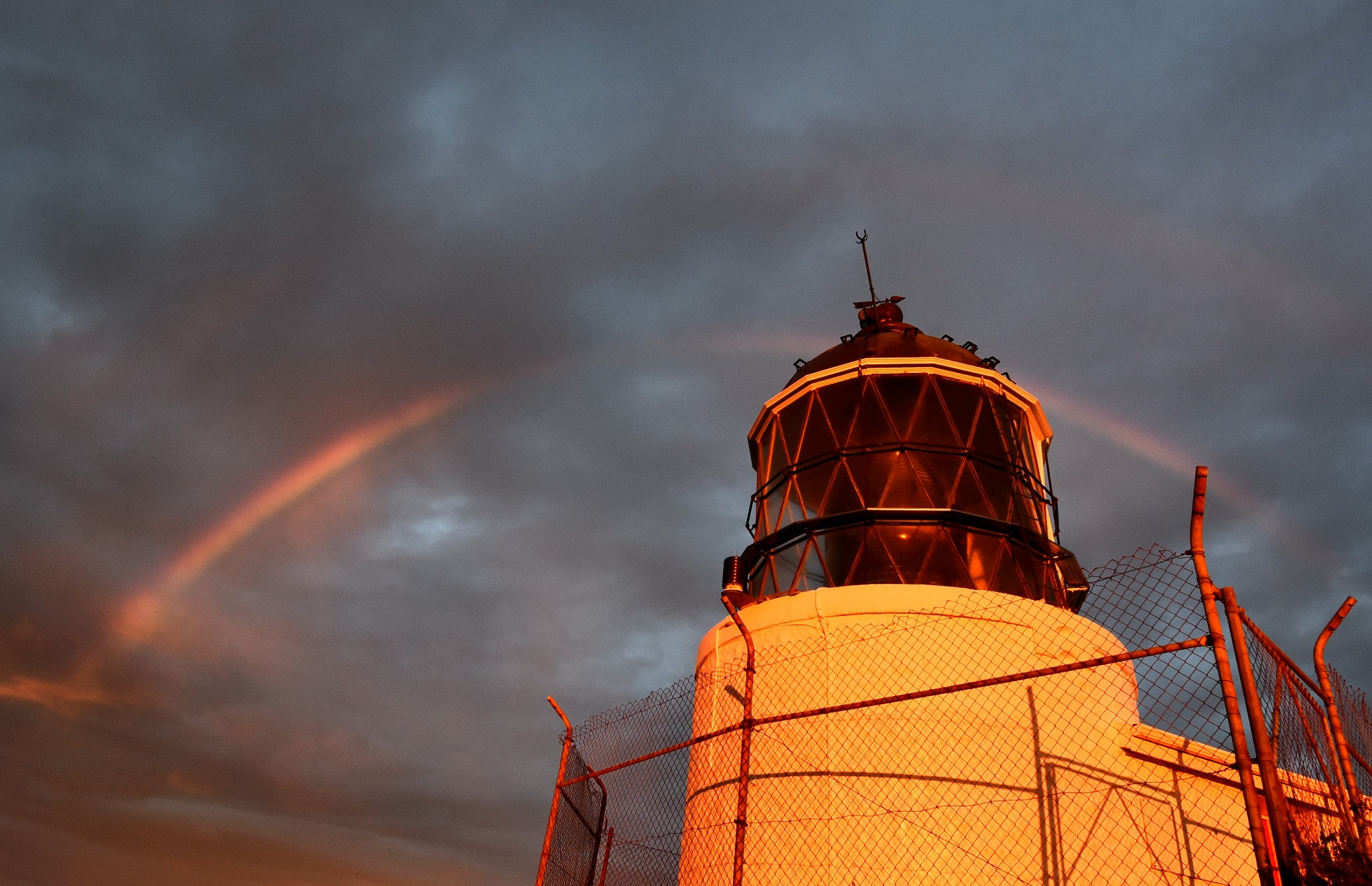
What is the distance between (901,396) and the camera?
9367 millimetres

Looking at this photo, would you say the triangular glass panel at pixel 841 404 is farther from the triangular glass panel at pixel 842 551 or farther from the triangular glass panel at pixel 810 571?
the triangular glass panel at pixel 810 571

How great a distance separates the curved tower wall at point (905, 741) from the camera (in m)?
6.77

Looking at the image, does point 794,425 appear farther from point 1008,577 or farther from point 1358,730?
point 1358,730

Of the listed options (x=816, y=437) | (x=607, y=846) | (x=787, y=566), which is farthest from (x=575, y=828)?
(x=816, y=437)

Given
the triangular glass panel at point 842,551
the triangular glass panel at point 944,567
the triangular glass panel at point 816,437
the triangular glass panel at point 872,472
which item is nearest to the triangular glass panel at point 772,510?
the triangular glass panel at point 816,437

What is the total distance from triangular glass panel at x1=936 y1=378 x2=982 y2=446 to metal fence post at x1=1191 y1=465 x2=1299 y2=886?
4.75 meters

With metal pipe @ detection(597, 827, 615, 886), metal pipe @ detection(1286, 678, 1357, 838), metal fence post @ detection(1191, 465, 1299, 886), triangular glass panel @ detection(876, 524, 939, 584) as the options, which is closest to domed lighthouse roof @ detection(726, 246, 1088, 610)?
triangular glass panel @ detection(876, 524, 939, 584)

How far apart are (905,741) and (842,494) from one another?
2.57 meters

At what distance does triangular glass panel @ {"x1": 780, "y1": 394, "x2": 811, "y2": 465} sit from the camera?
977cm

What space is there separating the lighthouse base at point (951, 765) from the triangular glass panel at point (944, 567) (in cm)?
55

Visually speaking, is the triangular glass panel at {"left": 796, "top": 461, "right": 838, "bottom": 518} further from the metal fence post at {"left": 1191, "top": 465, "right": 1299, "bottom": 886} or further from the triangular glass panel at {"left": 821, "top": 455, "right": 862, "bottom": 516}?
the metal fence post at {"left": 1191, "top": 465, "right": 1299, "bottom": 886}

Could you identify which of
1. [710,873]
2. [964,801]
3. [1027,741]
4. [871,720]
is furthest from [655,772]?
[1027,741]

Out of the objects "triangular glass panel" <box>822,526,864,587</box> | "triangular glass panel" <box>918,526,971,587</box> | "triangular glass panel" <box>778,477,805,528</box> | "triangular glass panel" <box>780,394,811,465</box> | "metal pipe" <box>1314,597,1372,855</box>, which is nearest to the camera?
"metal pipe" <box>1314,597,1372,855</box>

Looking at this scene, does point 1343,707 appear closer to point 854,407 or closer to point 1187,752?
point 1187,752
